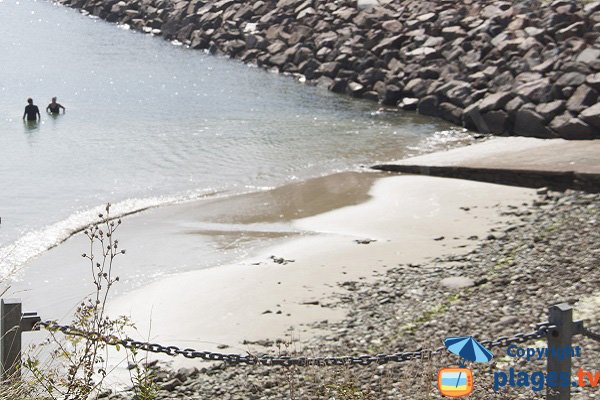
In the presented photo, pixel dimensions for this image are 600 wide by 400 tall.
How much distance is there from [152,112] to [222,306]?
51.7 feet

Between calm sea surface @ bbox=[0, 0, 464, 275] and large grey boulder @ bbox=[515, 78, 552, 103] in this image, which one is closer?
calm sea surface @ bbox=[0, 0, 464, 275]

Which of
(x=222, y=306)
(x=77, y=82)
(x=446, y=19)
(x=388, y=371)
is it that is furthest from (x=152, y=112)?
(x=388, y=371)

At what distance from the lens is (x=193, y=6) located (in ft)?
128

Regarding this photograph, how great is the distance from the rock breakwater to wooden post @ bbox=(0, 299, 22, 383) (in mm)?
15651

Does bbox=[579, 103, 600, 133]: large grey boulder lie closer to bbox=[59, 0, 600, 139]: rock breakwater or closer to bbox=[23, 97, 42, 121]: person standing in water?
bbox=[59, 0, 600, 139]: rock breakwater

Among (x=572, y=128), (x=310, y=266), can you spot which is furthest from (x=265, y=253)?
(x=572, y=128)

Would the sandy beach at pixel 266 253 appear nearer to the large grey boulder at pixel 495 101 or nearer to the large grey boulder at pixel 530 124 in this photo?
the large grey boulder at pixel 530 124

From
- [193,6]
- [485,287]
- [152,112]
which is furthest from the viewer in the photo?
[193,6]

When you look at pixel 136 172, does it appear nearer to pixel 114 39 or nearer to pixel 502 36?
pixel 502 36

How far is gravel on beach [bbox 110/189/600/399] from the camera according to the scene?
28.5ft

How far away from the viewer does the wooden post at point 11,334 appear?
23.3 ft

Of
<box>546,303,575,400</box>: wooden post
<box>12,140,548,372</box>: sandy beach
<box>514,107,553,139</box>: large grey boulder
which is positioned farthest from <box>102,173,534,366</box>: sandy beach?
<box>546,303,575,400</box>: wooden post

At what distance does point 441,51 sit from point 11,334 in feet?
74.4

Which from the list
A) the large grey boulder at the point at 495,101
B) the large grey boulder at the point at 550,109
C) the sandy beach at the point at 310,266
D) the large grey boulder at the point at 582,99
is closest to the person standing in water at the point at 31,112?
the sandy beach at the point at 310,266
